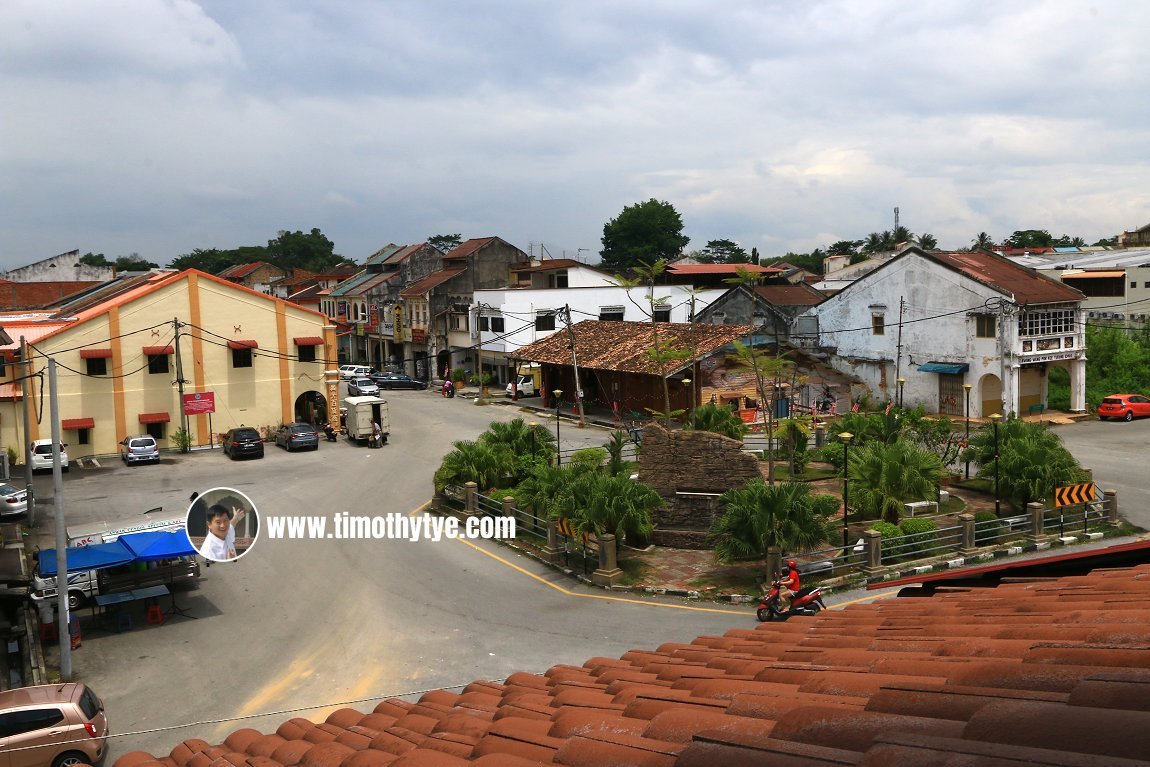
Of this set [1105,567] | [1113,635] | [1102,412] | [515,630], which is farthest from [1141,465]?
[1113,635]

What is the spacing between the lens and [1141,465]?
30.9 m

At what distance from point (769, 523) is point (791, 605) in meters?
2.48

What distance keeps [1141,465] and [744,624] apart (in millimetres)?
20043

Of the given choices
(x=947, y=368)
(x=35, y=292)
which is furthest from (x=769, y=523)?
(x=35, y=292)

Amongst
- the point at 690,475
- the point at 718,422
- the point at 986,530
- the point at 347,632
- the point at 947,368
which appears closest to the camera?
the point at 347,632

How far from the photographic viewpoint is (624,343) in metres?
46.0

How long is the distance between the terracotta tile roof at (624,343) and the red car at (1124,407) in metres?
16.0

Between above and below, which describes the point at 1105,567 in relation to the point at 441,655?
above

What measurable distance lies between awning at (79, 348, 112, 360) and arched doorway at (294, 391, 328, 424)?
343 inches

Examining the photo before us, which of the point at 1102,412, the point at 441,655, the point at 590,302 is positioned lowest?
the point at 441,655

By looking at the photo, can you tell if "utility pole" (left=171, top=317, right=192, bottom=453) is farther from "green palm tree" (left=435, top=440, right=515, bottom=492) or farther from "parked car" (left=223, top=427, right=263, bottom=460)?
"green palm tree" (left=435, top=440, right=515, bottom=492)

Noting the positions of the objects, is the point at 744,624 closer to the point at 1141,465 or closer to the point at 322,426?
the point at 1141,465

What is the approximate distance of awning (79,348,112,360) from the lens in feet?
127

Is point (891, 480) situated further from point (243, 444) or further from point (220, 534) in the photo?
point (243, 444)
